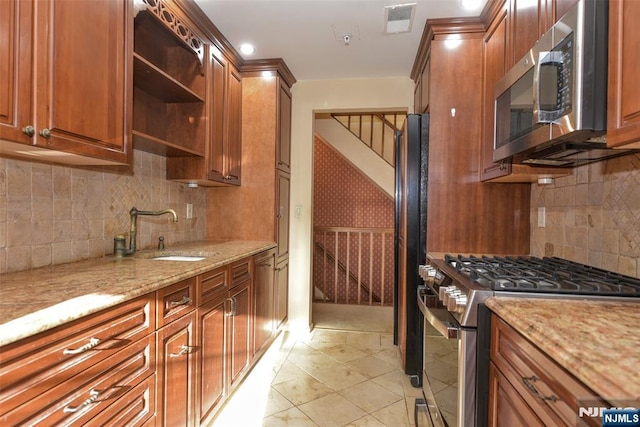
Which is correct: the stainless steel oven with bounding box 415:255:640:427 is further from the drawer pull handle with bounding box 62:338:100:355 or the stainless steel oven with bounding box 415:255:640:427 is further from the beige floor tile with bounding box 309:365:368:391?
the drawer pull handle with bounding box 62:338:100:355

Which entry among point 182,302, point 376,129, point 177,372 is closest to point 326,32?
point 182,302

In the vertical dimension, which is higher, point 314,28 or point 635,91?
point 314,28

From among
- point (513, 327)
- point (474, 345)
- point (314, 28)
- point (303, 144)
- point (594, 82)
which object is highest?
point (314, 28)

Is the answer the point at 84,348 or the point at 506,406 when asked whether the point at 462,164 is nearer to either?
the point at 506,406

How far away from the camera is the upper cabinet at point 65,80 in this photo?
1.12 metres

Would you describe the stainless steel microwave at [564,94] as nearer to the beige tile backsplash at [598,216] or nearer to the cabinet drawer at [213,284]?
the beige tile backsplash at [598,216]

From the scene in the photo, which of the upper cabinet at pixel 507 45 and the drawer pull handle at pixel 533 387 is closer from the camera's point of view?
the drawer pull handle at pixel 533 387

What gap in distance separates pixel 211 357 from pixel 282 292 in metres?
1.46

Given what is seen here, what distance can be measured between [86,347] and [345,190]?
4574 mm

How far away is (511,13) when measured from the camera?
188cm

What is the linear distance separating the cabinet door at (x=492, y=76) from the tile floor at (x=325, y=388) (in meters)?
1.58

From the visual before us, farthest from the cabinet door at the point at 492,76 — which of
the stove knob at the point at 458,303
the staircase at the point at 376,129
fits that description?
the staircase at the point at 376,129

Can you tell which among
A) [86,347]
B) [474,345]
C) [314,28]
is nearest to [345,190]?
[314,28]

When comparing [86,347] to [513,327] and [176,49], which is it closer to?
[513,327]
